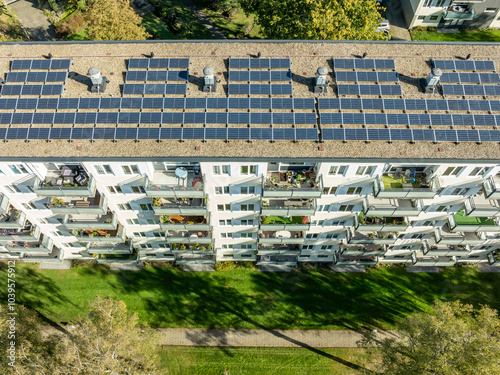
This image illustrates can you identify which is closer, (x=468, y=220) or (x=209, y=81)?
(x=209, y=81)

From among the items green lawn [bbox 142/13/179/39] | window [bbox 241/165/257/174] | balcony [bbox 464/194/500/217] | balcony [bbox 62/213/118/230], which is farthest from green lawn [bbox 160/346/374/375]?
green lawn [bbox 142/13/179/39]

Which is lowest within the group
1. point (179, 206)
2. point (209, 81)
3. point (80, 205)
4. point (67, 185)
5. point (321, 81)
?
point (80, 205)

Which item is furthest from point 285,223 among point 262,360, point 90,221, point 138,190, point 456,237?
point 90,221

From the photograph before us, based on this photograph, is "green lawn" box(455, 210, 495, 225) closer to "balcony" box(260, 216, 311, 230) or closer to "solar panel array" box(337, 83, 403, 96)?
"solar panel array" box(337, 83, 403, 96)

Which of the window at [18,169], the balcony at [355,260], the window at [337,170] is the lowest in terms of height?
the balcony at [355,260]

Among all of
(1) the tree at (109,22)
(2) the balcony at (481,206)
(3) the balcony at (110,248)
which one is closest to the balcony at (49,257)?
(3) the balcony at (110,248)

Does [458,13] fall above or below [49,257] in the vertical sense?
above

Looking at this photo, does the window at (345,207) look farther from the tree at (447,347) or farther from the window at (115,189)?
the window at (115,189)

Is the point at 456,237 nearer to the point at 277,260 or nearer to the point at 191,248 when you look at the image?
the point at 277,260
